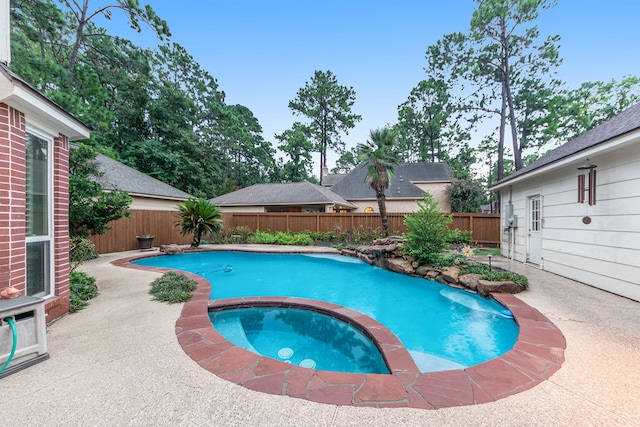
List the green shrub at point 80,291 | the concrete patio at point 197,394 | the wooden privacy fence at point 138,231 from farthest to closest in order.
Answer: the wooden privacy fence at point 138,231 < the green shrub at point 80,291 < the concrete patio at point 197,394

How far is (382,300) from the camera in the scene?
5.39 metres

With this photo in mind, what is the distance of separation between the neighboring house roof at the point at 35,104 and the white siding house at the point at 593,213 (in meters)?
7.80

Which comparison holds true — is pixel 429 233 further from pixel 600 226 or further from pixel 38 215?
pixel 38 215

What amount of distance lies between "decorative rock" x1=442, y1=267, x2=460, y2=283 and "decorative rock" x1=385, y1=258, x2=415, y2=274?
90 centimetres

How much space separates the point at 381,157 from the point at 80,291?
37.4 ft

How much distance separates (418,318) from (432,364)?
1457mm

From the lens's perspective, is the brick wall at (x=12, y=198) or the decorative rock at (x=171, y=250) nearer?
the brick wall at (x=12, y=198)

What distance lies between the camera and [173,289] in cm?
451

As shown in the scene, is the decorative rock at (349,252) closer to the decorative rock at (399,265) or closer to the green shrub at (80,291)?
the decorative rock at (399,265)

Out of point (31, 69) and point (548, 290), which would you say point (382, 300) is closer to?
point (548, 290)

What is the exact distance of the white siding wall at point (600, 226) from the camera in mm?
4293

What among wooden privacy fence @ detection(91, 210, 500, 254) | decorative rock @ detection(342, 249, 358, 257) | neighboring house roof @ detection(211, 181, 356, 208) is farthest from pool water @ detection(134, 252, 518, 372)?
neighboring house roof @ detection(211, 181, 356, 208)

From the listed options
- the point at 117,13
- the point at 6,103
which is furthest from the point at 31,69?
the point at 6,103

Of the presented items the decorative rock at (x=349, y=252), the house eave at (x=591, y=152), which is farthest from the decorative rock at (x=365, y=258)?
the house eave at (x=591, y=152)
